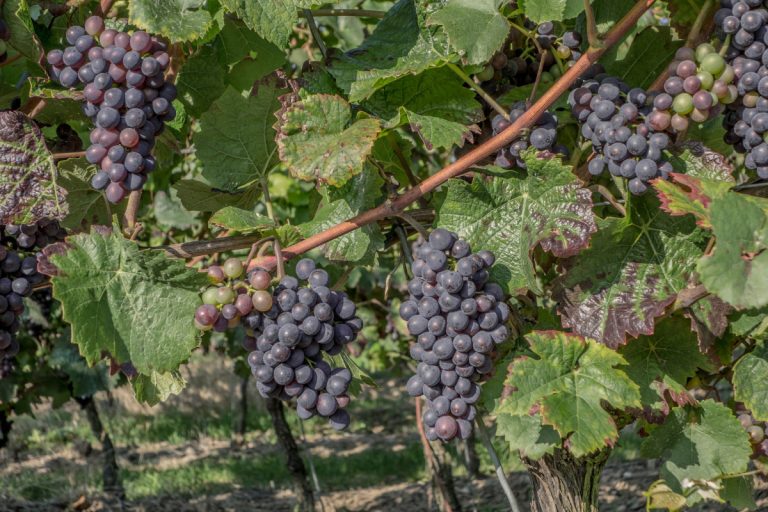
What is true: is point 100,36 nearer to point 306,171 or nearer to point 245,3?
point 245,3

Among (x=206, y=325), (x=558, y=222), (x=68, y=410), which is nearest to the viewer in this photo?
(x=206, y=325)

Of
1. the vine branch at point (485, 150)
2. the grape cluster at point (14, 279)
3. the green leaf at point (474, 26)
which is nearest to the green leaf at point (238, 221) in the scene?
the vine branch at point (485, 150)

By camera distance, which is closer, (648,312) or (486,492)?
(648,312)

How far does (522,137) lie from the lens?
148 cm

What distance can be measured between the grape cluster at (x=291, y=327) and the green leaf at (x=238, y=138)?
36 cm

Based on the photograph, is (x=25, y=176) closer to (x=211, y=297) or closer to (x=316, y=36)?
(x=211, y=297)

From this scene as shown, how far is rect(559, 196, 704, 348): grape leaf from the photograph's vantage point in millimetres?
1487

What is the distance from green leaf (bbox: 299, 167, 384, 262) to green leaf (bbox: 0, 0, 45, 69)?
0.58m

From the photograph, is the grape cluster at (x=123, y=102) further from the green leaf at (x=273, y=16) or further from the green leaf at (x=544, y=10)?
the green leaf at (x=544, y=10)

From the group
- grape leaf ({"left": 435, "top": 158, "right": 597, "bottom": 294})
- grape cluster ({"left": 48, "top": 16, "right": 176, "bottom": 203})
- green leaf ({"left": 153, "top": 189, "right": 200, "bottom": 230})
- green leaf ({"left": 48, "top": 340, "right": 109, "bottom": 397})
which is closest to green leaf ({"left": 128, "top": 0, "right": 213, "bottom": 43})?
grape cluster ({"left": 48, "top": 16, "right": 176, "bottom": 203})

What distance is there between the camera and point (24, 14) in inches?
55.1

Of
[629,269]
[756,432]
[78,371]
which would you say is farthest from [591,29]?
[78,371]

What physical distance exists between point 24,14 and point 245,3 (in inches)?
15.2

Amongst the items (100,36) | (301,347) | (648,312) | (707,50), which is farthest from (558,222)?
(100,36)
